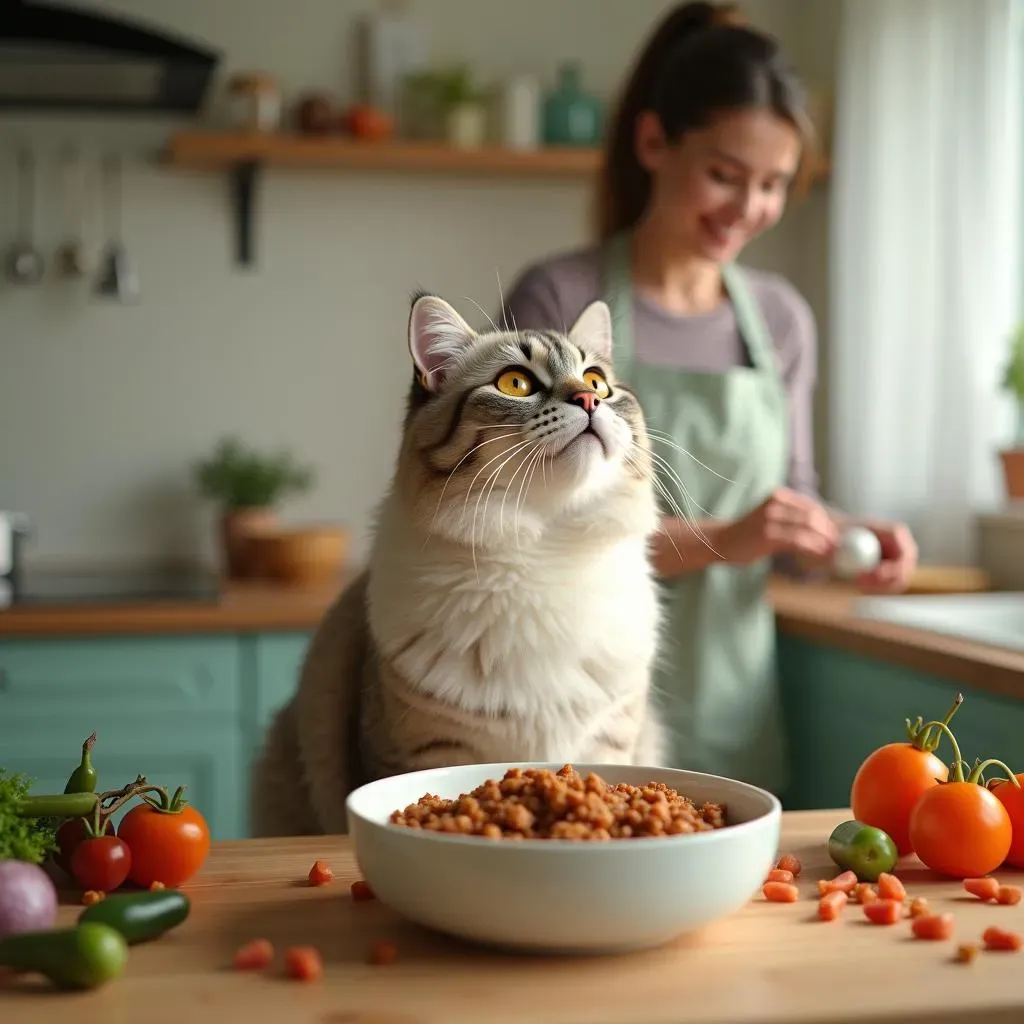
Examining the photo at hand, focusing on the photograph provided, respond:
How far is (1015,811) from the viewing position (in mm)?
1058

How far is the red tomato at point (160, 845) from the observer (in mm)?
973

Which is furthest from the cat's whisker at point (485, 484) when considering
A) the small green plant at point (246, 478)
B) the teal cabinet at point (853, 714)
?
the small green plant at point (246, 478)

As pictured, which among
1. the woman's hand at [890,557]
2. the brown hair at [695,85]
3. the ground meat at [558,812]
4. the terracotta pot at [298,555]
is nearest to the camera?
the ground meat at [558,812]

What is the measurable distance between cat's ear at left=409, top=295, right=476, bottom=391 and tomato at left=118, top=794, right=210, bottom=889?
0.49 metres

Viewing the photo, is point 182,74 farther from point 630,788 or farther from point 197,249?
point 630,788

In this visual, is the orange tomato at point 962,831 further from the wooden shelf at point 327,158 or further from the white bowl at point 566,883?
the wooden shelf at point 327,158

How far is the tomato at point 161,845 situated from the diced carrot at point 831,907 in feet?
1.49

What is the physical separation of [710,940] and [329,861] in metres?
0.37

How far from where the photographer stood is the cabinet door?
8.67ft

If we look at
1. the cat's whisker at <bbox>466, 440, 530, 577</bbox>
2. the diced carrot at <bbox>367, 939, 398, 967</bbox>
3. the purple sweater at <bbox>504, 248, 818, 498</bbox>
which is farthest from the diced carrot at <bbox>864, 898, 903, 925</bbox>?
Result: the purple sweater at <bbox>504, 248, 818, 498</bbox>

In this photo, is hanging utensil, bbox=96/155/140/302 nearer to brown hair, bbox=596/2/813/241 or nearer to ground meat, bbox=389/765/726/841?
brown hair, bbox=596/2/813/241

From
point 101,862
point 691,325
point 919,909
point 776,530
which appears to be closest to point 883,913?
point 919,909

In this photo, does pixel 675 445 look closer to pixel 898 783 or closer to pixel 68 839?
pixel 898 783

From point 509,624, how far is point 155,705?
1.65 m
